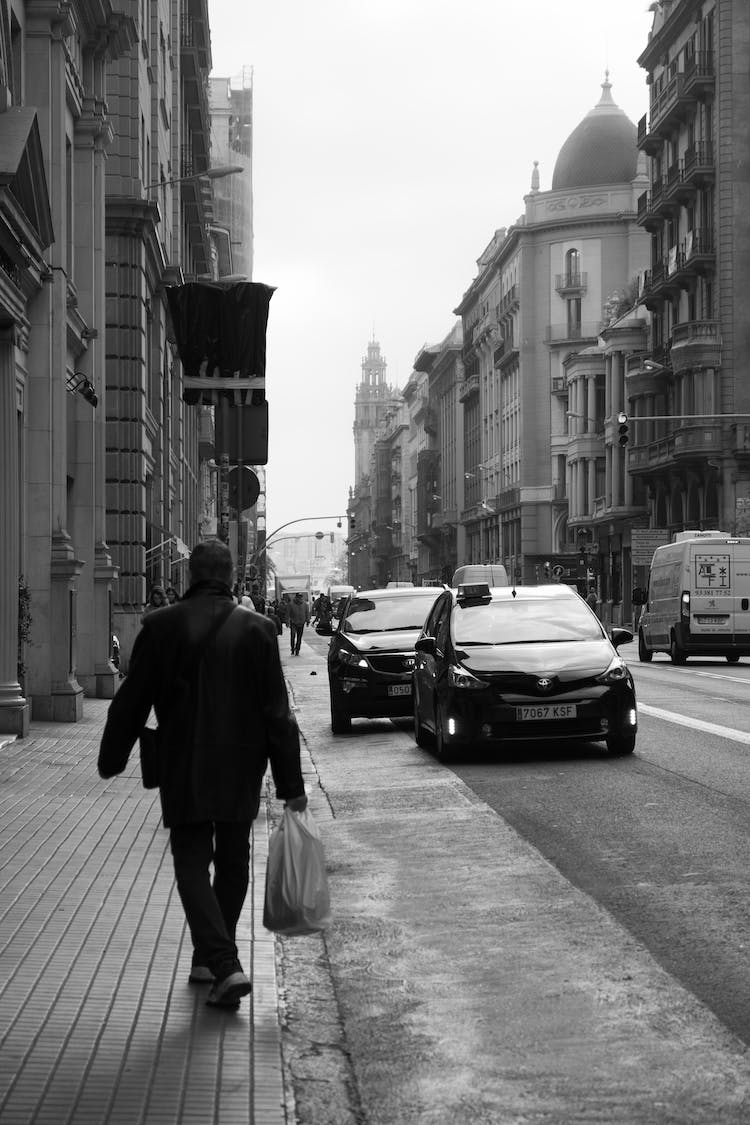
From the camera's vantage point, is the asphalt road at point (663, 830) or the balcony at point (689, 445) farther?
the balcony at point (689, 445)

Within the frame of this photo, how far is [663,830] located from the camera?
10.7m

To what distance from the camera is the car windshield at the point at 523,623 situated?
1634cm

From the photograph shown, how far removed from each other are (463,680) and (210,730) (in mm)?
9372

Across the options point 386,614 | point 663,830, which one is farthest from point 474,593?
point 663,830

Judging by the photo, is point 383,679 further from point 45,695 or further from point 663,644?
point 663,644

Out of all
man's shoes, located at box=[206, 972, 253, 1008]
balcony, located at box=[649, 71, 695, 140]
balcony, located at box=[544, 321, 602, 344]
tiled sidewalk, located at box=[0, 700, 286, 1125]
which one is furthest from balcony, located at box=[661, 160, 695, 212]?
man's shoes, located at box=[206, 972, 253, 1008]

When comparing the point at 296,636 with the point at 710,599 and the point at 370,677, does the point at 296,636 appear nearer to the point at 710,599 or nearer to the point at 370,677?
the point at 710,599

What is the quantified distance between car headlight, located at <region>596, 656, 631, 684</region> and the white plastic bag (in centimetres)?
932

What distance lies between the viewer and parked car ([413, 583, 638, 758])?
15352 millimetres

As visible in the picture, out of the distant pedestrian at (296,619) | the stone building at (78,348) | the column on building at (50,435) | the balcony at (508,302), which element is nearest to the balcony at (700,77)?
the stone building at (78,348)

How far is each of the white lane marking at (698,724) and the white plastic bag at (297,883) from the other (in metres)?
10.7

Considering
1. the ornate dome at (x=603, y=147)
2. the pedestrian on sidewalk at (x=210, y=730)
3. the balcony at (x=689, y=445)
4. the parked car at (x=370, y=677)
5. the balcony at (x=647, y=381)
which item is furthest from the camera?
the ornate dome at (x=603, y=147)

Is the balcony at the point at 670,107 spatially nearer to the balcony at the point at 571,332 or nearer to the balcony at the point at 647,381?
the balcony at the point at 647,381

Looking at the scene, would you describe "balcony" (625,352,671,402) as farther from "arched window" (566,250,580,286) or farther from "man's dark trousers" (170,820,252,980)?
"man's dark trousers" (170,820,252,980)
